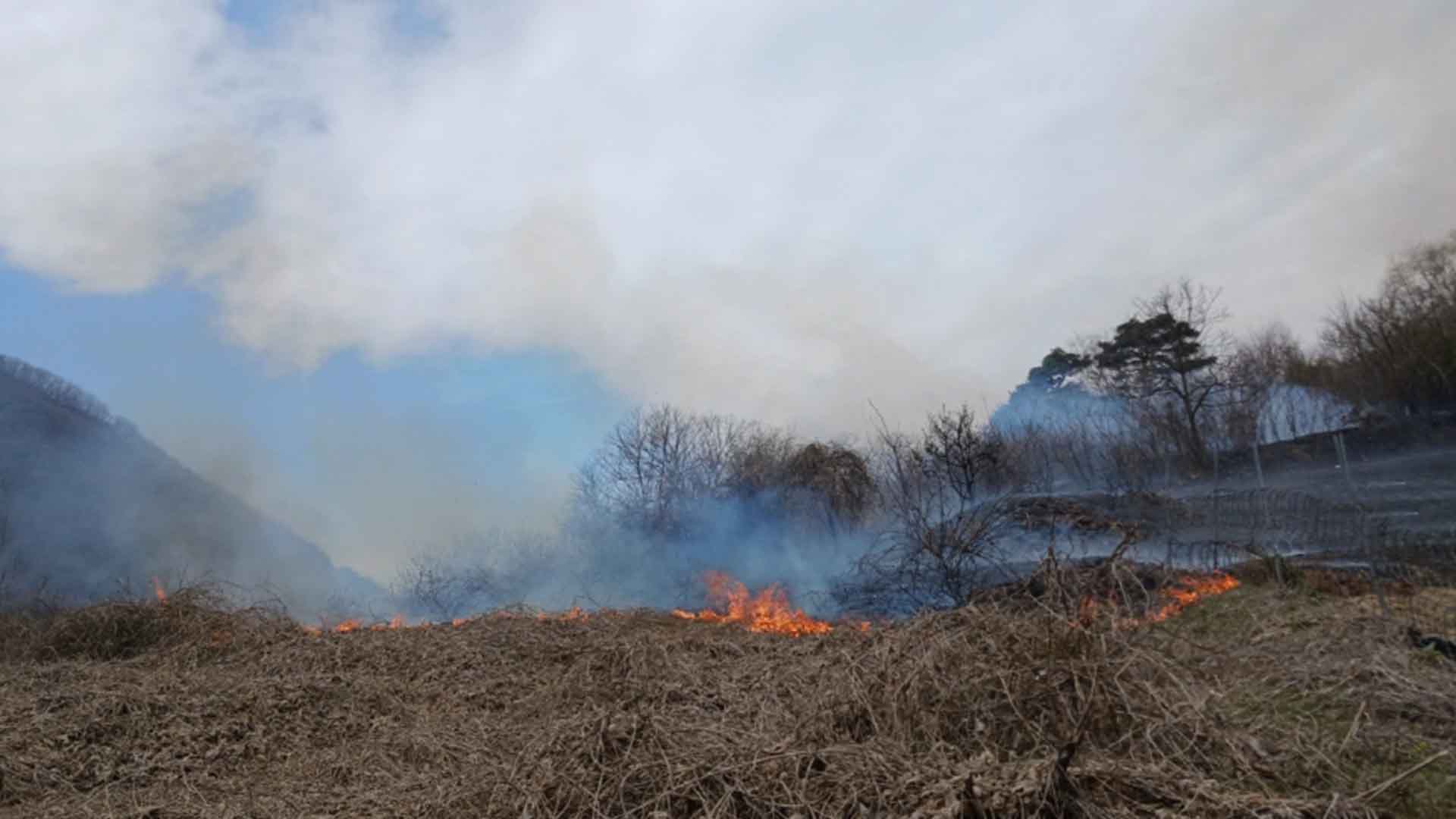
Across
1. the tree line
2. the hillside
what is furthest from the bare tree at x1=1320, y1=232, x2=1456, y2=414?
the hillside

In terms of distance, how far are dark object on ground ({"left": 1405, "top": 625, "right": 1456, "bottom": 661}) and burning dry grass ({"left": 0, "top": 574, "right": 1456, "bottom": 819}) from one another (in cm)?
13

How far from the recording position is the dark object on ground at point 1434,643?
6.92 metres

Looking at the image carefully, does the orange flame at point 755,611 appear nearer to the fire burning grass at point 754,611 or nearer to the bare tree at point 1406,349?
the fire burning grass at point 754,611

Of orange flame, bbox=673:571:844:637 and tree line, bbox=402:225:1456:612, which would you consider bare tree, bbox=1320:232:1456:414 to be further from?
orange flame, bbox=673:571:844:637

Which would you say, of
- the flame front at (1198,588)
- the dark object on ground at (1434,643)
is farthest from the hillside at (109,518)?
the dark object on ground at (1434,643)

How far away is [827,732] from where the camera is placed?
4629 millimetres

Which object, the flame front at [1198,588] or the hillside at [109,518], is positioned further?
the hillside at [109,518]

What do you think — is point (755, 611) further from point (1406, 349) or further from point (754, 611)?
point (1406, 349)

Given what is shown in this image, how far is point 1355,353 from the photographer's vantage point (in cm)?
3000

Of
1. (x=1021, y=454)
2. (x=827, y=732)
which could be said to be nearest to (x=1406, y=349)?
(x=1021, y=454)

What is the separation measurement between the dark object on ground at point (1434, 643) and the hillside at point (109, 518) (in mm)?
22911

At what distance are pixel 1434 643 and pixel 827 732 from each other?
5649 millimetres

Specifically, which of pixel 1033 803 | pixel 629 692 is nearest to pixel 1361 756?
pixel 1033 803

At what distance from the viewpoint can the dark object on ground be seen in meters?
6.92
